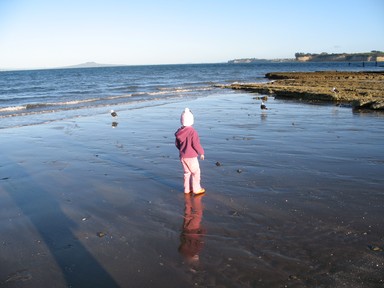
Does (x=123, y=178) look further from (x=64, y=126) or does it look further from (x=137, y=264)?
(x=64, y=126)

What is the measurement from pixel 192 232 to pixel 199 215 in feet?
2.03

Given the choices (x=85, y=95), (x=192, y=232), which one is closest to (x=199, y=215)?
(x=192, y=232)

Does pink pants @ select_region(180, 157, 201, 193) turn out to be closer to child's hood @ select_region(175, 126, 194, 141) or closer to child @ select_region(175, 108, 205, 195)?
child @ select_region(175, 108, 205, 195)

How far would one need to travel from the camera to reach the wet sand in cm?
422

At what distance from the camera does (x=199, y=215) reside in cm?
583

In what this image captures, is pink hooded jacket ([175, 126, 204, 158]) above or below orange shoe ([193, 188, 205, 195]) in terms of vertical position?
above

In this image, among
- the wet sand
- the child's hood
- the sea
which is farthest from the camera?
the sea

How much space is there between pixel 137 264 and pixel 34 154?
7.50 meters

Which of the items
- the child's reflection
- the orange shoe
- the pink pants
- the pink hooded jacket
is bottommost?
the child's reflection

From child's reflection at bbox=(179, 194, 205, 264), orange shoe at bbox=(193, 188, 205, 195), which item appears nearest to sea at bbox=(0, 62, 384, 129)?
orange shoe at bbox=(193, 188, 205, 195)

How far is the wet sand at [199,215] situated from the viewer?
422 cm

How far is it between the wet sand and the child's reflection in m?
0.02

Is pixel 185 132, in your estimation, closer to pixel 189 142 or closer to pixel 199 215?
pixel 189 142

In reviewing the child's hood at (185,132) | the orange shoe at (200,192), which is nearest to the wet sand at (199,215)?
the orange shoe at (200,192)
